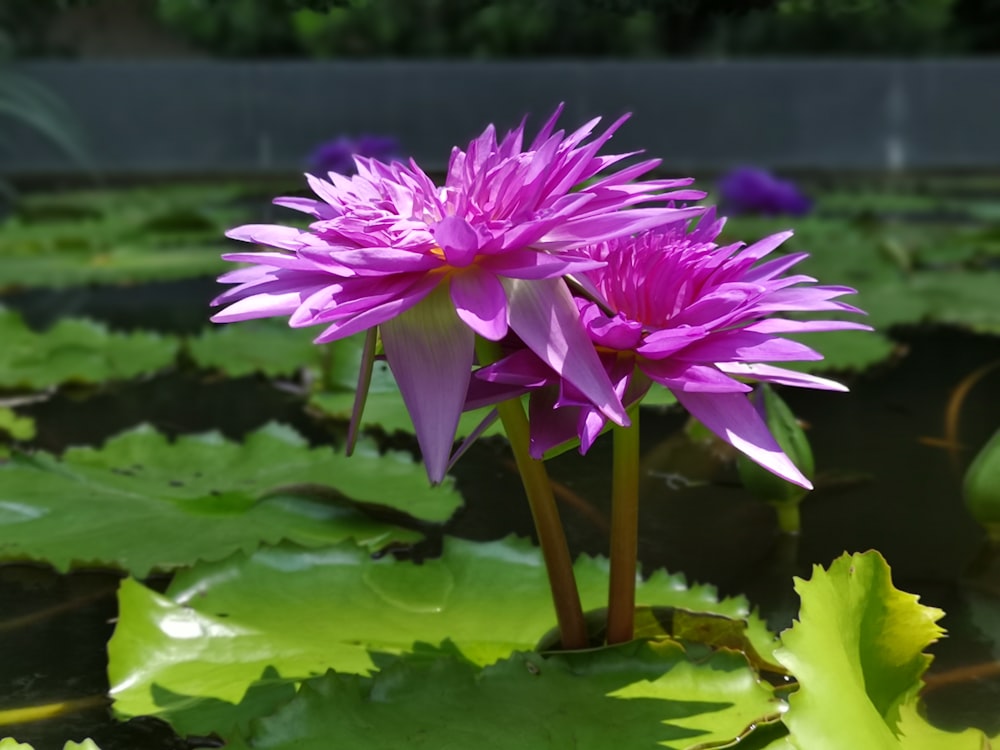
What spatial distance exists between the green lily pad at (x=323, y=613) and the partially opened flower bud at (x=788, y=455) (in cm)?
12

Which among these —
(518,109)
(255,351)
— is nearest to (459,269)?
(255,351)

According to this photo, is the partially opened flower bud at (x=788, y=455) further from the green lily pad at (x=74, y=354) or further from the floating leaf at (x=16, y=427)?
the green lily pad at (x=74, y=354)

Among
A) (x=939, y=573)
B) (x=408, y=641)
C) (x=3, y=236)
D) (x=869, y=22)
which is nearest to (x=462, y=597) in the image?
(x=408, y=641)

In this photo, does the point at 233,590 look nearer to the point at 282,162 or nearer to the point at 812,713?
the point at 812,713

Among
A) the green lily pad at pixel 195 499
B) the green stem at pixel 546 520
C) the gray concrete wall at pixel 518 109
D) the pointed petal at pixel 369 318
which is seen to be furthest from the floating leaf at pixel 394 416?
the gray concrete wall at pixel 518 109

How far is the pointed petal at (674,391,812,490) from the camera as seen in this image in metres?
0.42

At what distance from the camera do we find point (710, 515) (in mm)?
800

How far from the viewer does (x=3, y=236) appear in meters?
2.41

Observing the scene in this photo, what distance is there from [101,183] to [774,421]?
12.9 ft

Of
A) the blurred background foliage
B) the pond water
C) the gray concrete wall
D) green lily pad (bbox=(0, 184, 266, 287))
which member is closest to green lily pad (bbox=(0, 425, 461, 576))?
the pond water

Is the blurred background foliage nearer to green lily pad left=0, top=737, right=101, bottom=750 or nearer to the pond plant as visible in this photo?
the pond plant

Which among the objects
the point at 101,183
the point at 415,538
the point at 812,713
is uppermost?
the point at 812,713

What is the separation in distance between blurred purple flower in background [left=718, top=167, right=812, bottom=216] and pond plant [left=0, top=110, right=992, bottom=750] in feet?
6.92

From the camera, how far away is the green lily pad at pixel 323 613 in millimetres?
542
